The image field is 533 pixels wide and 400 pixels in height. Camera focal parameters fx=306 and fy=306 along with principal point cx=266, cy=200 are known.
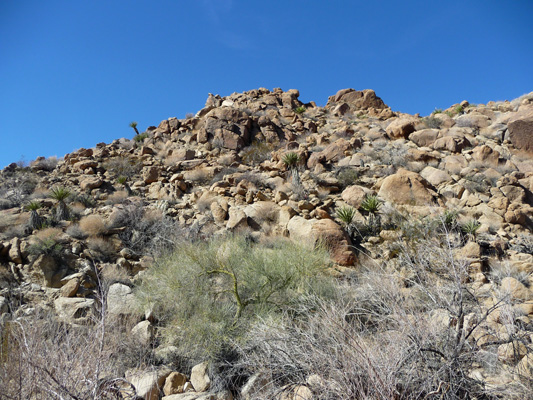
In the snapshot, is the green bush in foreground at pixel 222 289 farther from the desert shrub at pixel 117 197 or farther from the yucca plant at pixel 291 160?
the yucca plant at pixel 291 160

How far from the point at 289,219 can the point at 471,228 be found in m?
4.61

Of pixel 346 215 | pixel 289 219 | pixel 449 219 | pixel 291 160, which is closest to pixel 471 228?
pixel 449 219

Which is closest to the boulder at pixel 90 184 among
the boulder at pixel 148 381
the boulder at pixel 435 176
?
the boulder at pixel 148 381

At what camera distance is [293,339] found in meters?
3.57

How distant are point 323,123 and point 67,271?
15.3 meters

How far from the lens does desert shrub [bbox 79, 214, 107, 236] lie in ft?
27.0

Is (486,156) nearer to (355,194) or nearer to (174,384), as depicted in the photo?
(355,194)

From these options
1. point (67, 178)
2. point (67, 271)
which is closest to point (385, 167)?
point (67, 271)

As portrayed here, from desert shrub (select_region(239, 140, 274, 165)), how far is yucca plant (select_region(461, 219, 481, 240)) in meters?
8.40

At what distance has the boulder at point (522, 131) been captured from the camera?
40.4 ft

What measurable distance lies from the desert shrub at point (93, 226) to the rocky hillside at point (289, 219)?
4cm

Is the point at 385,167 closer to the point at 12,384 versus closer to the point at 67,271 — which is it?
the point at 67,271

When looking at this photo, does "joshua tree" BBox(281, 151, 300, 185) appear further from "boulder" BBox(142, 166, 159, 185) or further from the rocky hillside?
"boulder" BBox(142, 166, 159, 185)

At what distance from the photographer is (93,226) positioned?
329 inches
